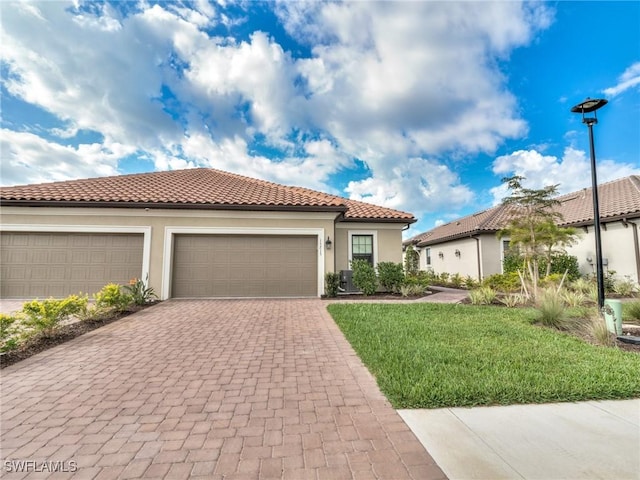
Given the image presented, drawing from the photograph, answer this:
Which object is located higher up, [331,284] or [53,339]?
[331,284]

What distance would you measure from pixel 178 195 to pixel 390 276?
8787mm

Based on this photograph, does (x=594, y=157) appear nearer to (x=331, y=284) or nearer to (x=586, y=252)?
(x=331, y=284)

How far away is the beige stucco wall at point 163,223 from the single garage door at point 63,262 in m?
0.38

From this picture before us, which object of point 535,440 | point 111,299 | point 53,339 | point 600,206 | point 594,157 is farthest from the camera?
point 600,206

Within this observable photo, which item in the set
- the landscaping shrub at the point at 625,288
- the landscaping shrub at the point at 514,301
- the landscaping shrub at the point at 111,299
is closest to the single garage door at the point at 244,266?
the landscaping shrub at the point at 111,299

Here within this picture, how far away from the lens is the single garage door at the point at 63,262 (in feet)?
30.4

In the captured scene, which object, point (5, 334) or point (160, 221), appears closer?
point (5, 334)

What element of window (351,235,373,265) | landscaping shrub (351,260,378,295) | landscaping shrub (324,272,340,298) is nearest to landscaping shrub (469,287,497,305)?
landscaping shrub (351,260,378,295)

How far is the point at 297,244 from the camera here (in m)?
10.6

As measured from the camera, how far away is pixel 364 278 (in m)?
10.6

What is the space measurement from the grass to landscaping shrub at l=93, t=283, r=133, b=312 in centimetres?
590

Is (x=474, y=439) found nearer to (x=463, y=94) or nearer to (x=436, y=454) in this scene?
(x=436, y=454)

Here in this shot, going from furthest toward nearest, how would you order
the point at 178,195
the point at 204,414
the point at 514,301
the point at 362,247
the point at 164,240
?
the point at 362,247 < the point at 178,195 < the point at 164,240 < the point at 514,301 < the point at 204,414

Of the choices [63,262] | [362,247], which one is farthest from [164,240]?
[362,247]
